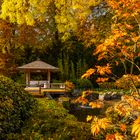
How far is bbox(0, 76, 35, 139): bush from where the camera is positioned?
24.0 ft

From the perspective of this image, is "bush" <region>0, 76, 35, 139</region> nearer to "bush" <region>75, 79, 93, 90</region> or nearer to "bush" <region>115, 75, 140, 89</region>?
"bush" <region>115, 75, 140, 89</region>

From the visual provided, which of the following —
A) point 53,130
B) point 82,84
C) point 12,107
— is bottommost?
point 53,130

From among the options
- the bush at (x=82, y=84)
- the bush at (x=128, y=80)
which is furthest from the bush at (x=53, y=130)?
the bush at (x=82, y=84)

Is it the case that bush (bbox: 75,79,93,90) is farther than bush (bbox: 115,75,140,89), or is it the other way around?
bush (bbox: 75,79,93,90)

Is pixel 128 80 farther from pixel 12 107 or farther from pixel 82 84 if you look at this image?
pixel 82 84

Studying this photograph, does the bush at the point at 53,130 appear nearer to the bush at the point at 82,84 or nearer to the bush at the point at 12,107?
the bush at the point at 12,107

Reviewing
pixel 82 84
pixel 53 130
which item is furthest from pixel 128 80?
pixel 82 84

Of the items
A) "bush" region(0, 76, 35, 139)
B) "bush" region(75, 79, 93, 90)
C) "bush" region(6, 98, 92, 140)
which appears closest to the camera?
"bush" region(6, 98, 92, 140)

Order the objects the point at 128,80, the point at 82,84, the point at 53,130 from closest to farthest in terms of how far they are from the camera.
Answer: the point at 53,130 → the point at 128,80 → the point at 82,84

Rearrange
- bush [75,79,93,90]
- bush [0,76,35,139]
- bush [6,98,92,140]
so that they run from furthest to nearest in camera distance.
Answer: bush [75,79,93,90]
bush [0,76,35,139]
bush [6,98,92,140]

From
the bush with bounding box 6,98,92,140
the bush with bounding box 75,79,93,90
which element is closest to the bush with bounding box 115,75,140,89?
the bush with bounding box 6,98,92,140

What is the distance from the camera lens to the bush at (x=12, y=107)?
7330 mm

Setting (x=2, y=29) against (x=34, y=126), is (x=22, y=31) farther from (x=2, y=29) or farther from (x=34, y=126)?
(x=34, y=126)

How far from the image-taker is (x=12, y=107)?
780 centimetres
